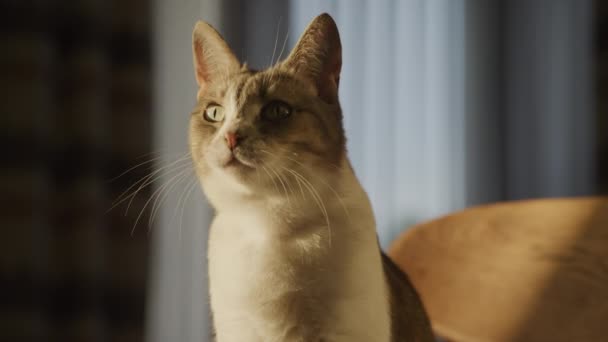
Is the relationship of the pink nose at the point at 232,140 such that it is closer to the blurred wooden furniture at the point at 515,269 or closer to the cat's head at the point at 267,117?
the cat's head at the point at 267,117

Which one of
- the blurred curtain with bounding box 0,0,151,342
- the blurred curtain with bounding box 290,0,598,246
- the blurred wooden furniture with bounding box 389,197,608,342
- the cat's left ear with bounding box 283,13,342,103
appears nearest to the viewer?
the cat's left ear with bounding box 283,13,342,103

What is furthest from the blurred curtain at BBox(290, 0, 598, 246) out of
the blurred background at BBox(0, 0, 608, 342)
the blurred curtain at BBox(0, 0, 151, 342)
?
the blurred curtain at BBox(0, 0, 151, 342)

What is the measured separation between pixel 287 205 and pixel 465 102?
1.69 metres

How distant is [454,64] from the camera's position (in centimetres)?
215

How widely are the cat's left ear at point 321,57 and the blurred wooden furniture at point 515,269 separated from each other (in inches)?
26.8

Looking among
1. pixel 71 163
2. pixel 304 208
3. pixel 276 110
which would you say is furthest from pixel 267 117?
pixel 71 163

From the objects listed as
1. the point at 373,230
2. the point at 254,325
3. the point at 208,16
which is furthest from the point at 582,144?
the point at 254,325

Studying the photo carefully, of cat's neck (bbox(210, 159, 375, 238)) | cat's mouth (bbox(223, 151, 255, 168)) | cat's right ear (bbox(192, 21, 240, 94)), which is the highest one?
cat's right ear (bbox(192, 21, 240, 94))

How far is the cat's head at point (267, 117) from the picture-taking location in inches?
24.1

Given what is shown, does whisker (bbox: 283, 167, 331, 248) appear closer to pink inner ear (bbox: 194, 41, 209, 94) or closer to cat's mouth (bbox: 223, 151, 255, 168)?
cat's mouth (bbox: 223, 151, 255, 168)

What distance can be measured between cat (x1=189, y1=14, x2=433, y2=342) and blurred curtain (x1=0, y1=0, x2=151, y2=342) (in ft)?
2.82

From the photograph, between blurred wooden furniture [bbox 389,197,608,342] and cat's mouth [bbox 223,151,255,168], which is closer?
cat's mouth [bbox 223,151,255,168]

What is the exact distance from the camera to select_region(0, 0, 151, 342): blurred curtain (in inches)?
53.7

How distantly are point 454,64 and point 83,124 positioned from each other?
1.43 meters
